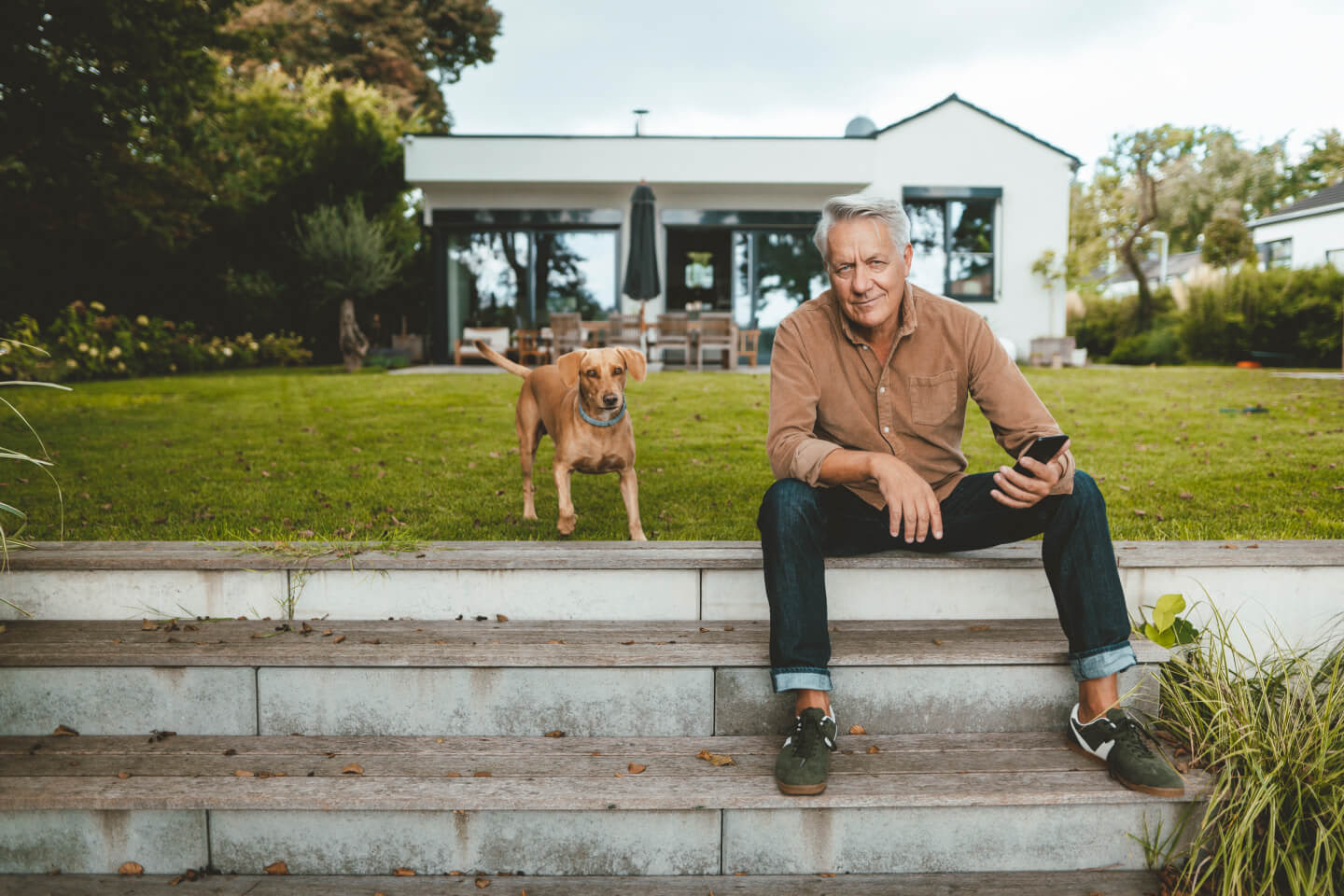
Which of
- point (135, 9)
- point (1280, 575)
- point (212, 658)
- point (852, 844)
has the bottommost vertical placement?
point (852, 844)

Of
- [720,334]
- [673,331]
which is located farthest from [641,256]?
[720,334]

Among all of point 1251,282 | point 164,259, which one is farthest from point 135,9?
point 1251,282

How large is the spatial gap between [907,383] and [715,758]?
1.16 m

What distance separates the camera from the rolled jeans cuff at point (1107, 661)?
2088mm

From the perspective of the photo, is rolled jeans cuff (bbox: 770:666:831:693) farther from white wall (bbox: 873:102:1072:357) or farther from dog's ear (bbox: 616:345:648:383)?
white wall (bbox: 873:102:1072:357)

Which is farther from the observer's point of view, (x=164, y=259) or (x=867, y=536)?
(x=164, y=259)

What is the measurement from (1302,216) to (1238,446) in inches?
896

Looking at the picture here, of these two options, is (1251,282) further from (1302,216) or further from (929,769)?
(929,769)

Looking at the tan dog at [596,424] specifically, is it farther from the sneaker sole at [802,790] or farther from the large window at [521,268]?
the large window at [521,268]

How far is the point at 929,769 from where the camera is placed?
2021 millimetres

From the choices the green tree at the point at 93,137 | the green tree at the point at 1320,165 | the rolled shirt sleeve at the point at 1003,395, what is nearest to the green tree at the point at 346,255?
the green tree at the point at 93,137

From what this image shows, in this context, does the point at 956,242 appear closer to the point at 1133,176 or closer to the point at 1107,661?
the point at 1107,661

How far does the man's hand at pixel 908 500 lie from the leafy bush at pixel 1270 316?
14452 mm

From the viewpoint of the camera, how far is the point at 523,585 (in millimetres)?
2549
